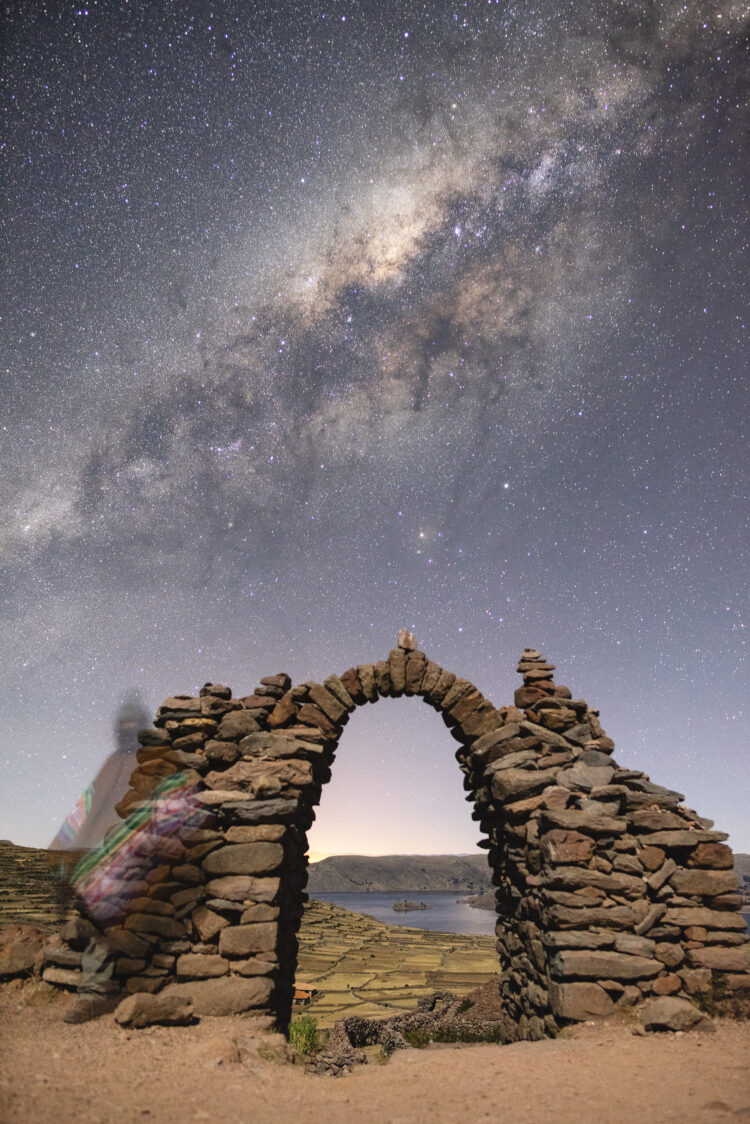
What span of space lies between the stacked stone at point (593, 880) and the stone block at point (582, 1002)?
0.04 ft

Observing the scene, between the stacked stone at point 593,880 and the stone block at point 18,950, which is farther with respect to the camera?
the stacked stone at point 593,880

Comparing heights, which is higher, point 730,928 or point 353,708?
point 353,708

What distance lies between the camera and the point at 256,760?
24.7 feet

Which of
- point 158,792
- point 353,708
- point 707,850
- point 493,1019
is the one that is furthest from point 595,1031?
point 493,1019

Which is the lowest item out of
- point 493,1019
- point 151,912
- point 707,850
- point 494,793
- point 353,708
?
point 493,1019

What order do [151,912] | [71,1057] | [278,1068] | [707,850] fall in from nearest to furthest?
[71,1057] → [278,1068] → [151,912] → [707,850]

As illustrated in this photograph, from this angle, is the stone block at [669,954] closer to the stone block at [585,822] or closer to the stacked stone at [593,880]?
the stacked stone at [593,880]

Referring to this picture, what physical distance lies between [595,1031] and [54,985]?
5815 millimetres

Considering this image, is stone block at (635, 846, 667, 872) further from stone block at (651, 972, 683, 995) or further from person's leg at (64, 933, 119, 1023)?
person's leg at (64, 933, 119, 1023)

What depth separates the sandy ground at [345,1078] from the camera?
3723 millimetres

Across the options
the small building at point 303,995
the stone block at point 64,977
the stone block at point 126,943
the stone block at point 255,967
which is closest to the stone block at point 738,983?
the stone block at point 255,967

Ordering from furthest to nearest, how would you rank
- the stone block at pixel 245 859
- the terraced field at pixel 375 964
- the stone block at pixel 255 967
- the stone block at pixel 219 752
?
the terraced field at pixel 375 964, the stone block at pixel 219 752, the stone block at pixel 245 859, the stone block at pixel 255 967

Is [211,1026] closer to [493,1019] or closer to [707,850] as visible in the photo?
[707,850]

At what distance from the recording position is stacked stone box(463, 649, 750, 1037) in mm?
6289
